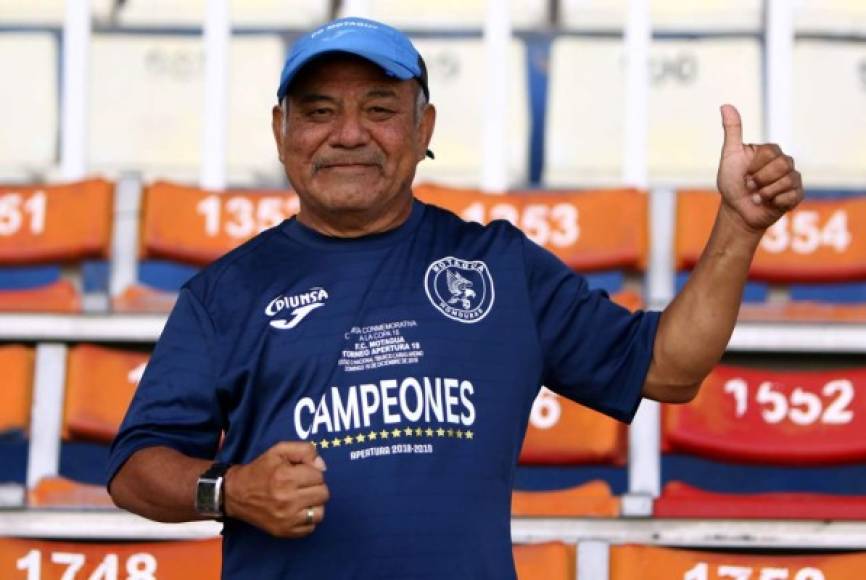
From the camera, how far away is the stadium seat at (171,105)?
177 inches

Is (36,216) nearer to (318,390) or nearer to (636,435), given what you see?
(636,435)

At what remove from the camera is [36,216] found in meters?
3.43

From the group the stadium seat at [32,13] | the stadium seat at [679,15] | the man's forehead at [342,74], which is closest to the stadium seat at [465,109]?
the stadium seat at [679,15]

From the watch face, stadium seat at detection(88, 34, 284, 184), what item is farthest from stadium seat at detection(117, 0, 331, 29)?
the watch face

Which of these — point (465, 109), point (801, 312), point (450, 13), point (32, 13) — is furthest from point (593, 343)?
point (32, 13)

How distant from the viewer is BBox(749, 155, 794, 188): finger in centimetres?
189

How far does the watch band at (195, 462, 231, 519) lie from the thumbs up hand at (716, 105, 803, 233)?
65 cm

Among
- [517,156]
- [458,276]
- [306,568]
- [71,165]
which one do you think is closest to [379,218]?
[458,276]

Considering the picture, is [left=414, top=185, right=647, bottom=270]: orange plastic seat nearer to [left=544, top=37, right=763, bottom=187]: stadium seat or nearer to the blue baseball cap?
[left=544, top=37, right=763, bottom=187]: stadium seat

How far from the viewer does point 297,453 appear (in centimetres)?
172

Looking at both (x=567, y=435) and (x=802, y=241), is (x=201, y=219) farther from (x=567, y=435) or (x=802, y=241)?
(x=802, y=241)

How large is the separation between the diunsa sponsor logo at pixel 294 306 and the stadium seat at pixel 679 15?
2709 millimetres

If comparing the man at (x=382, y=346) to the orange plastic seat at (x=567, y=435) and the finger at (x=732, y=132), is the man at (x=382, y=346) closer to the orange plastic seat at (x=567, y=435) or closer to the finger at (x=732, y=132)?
the finger at (x=732, y=132)

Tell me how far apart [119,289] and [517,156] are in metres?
1.40
